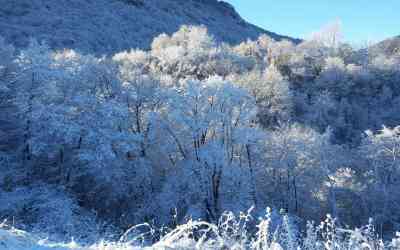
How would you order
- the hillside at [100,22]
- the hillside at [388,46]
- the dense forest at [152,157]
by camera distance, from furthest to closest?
the hillside at [388,46], the hillside at [100,22], the dense forest at [152,157]

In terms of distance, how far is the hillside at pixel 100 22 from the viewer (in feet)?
184

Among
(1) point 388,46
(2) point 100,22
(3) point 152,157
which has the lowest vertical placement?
(3) point 152,157

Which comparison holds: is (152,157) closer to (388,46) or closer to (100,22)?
(100,22)

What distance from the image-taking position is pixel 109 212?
27.5 m

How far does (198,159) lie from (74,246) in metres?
23.6

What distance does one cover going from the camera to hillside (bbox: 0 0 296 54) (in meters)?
55.9

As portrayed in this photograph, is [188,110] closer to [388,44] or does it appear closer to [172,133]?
[172,133]

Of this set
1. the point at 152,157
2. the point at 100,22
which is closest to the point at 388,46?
the point at 100,22

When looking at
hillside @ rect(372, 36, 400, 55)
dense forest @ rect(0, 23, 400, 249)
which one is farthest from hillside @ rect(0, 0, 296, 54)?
dense forest @ rect(0, 23, 400, 249)

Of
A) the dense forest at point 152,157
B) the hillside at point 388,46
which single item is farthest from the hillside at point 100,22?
the dense forest at point 152,157

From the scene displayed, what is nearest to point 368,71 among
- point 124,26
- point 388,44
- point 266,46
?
point 266,46

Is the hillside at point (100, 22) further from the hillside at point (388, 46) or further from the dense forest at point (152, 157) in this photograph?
the dense forest at point (152, 157)

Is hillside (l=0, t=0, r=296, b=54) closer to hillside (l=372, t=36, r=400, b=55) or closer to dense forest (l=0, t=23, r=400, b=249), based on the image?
hillside (l=372, t=36, r=400, b=55)

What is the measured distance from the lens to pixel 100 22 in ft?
216
